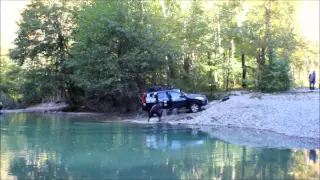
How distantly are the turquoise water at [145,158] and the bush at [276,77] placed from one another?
13023mm

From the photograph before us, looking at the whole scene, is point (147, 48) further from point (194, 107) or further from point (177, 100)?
point (194, 107)

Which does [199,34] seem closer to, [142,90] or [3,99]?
[142,90]

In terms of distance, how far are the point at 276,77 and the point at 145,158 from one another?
19.4 m

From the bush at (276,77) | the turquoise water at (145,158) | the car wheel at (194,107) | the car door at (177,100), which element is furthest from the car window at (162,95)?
the bush at (276,77)

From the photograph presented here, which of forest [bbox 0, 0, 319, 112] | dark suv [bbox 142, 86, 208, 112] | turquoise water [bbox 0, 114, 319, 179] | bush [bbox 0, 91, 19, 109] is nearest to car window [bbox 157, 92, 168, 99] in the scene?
dark suv [bbox 142, 86, 208, 112]

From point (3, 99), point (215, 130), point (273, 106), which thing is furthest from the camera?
point (3, 99)

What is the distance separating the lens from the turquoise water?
930 cm

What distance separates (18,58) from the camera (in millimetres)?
35812

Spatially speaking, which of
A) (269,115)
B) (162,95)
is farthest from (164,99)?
(269,115)

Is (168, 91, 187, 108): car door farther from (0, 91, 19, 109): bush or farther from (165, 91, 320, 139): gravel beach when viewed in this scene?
(0, 91, 19, 109): bush

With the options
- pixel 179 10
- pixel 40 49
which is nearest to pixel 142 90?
pixel 179 10

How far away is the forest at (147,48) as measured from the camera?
27.8 m

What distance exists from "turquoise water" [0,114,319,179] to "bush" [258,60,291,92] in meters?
13.0

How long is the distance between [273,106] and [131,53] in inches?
431
